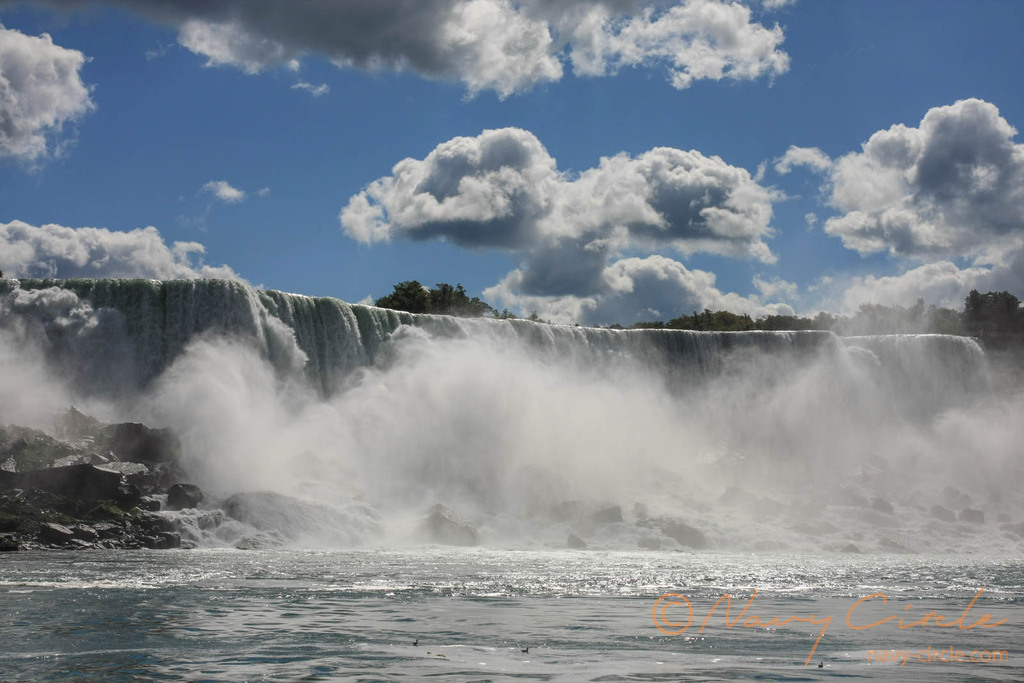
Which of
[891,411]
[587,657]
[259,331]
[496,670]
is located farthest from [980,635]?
[891,411]

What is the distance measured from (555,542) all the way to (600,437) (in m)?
13.7

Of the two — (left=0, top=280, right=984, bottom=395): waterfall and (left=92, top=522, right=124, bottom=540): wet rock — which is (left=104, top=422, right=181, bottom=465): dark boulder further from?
(left=0, top=280, right=984, bottom=395): waterfall

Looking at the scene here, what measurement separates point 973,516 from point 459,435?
20.0 metres

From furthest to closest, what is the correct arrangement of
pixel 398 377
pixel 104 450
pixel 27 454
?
pixel 398 377 → pixel 104 450 → pixel 27 454

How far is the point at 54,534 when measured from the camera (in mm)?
25203

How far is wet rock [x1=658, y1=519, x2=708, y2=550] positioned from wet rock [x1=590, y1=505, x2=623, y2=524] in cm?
161

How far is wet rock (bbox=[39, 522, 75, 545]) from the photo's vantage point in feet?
82.2

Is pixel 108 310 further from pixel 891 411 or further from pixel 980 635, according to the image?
pixel 891 411

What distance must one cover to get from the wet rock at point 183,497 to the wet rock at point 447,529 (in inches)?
263

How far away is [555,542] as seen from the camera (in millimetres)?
31531

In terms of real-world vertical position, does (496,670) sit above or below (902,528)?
above

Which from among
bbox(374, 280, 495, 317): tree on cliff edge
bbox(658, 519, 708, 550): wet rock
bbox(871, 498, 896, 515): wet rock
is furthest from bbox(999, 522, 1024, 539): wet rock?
bbox(374, 280, 495, 317): tree on cliff edge

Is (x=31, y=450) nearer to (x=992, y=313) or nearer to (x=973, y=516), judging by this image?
(x=973, y=516)

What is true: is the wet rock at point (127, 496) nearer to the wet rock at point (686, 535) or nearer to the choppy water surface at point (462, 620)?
the choppy water surface at point (462, 620)
